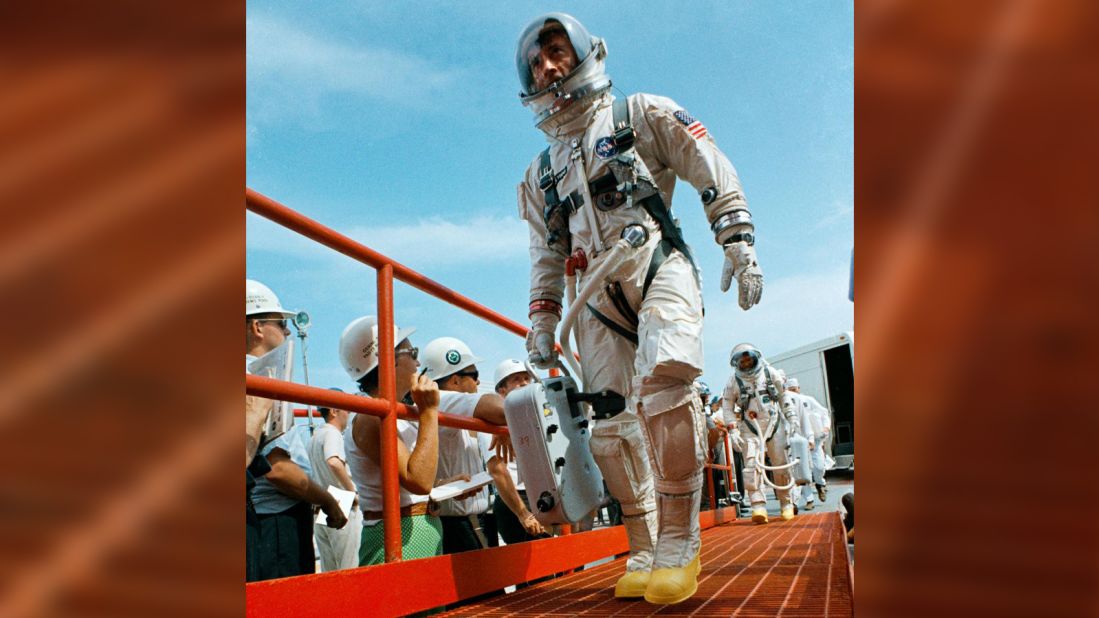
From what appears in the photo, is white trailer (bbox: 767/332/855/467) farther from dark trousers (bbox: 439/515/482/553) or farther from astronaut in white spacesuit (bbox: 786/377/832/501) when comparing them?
dark trousers (bbox: 439/515/482/553)

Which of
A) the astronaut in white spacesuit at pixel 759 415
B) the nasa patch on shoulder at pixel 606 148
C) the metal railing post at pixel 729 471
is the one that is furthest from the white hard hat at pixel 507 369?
the metal railing post at pixel 729 471

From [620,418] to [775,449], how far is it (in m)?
7.12

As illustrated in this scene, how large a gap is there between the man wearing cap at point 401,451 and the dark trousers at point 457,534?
0.29m

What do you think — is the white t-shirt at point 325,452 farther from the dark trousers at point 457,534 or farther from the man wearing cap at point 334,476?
the dark trousers at point 457,534

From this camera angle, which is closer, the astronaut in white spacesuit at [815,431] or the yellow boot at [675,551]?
the yellow boot at [675,551]

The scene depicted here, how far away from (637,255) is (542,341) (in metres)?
0.72

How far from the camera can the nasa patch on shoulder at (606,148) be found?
9.93 feet

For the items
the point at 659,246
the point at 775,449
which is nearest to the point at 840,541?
the point at 659,246

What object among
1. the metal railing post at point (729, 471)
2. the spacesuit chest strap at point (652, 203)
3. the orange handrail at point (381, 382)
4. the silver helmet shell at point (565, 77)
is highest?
the silver helmet shell at point (565, 77)

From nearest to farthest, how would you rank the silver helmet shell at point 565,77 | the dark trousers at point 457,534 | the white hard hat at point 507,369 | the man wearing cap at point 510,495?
the silver helmet shell at point 565,77
the dark trousers at point 457,534
the man wearing cap at point 510,495
the white hard hat at point 507,369

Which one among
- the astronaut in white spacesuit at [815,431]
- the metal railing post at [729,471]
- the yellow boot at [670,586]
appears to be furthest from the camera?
the astronaut in white spacesuit at [815,431]
